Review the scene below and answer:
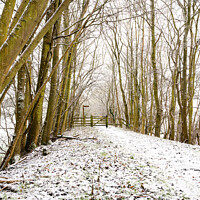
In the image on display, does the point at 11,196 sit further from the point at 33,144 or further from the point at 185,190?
the point at 33,144

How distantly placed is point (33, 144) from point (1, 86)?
3.51m

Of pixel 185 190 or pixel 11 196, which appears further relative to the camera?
pixel 185 190

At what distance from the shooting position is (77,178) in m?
2.42

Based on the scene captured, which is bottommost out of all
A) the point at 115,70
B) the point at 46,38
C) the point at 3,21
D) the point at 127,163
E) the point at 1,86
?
the point at 127,163

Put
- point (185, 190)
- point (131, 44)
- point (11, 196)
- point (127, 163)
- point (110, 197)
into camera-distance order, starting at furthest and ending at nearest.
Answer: point (131, 44) < point (127, 163) < point (185, 190) < point (110, 197) < point (11, 196)

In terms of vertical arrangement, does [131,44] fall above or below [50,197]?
above

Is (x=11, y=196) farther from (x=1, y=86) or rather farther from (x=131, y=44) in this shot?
(x=131, y=44)

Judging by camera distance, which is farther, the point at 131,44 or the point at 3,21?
the point at 131,44

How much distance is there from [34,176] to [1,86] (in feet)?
5.75

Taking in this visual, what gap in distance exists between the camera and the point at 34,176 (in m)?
2.45

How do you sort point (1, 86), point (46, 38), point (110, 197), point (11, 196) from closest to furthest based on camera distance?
1. point (1, 86)
2. point (11, 196)
3. point (110, 197)
4. point (46, 38)

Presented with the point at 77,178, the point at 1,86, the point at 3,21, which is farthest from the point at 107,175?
the point at 3,21

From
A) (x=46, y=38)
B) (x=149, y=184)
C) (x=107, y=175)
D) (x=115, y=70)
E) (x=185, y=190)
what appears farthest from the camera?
(x=115, y=70)

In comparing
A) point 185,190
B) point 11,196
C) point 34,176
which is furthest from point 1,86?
point 185,190
